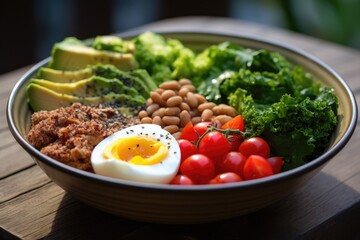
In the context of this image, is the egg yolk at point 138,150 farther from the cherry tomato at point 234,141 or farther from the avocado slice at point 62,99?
the avocado slice at point 62,99

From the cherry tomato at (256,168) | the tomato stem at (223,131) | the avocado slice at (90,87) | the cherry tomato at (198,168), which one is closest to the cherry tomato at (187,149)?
the tomato stem at (223,131)

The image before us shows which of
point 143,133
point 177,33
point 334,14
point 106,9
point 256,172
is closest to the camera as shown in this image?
point 256,172

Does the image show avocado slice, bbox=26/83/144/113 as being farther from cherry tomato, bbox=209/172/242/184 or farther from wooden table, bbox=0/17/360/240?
cherry tomato, bbox=209/172/242/184

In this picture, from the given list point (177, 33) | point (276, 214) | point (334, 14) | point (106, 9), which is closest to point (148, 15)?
point (106, 9)

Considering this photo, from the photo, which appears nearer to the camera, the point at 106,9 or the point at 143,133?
the point at 143,133

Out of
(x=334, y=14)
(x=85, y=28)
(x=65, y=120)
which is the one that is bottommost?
(x=85, y=28)

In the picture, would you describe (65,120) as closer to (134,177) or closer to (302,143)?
(134,177)
